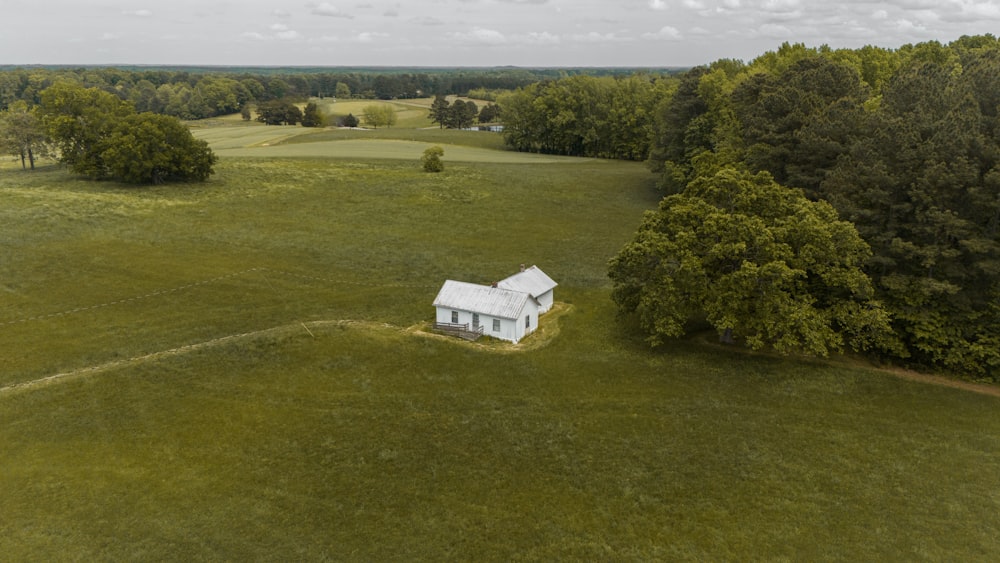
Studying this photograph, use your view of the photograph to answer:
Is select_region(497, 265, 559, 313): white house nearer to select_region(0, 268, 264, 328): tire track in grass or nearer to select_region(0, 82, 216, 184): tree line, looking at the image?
select_region(0, 268, 264, 328): tire track in grass

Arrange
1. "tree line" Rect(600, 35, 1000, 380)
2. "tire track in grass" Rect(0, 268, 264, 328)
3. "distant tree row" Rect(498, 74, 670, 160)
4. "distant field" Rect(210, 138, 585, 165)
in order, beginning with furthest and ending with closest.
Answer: "distant tree row" Rect(498, 74, 670, 160) → "distant field" Rect(210, 138, 585, 165) → "tire track in grass" Rect(0, 268, 264, 328) → "tree line" Rect(600, 35, 1000, 380)

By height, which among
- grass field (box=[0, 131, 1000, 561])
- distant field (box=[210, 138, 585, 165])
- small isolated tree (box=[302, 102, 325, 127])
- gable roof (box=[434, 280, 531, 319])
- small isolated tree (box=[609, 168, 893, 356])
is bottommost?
grass field (box=[0, 131, 1000, 561])

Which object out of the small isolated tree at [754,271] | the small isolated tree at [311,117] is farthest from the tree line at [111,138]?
the small isolated tree at [311,117]

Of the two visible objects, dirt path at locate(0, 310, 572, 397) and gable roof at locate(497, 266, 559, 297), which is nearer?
dirt path at locate(0, 310, 572, 397)

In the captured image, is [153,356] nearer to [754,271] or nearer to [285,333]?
[285,333]

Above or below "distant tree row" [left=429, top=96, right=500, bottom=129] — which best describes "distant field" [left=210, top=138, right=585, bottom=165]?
below

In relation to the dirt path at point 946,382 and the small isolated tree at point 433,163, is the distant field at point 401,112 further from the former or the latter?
the dirt path at point 946,382

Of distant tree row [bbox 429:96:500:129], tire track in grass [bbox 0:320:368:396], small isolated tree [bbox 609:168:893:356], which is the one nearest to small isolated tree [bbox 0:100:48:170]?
tire track in grass [bbox 0:320:368:396]
